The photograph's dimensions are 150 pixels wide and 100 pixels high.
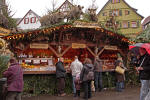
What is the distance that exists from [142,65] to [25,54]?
25.1ft

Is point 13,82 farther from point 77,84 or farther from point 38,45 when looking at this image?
point 38,45

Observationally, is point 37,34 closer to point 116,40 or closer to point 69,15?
point 69,15

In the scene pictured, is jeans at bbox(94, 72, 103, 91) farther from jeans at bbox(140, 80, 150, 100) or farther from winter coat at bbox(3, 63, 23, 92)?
winter coat at bbox(3, 63, 23, 92)

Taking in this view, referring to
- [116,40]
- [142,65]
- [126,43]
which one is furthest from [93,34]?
[142,65]

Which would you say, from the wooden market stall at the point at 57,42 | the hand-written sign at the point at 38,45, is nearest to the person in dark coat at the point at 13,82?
the wooden market stall at the point at 57,42

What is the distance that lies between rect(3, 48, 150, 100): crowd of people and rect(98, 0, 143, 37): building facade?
24225 millimetres

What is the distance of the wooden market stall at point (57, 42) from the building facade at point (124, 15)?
21786 millimetres

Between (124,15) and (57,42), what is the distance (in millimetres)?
26582

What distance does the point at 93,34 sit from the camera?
10820 mm

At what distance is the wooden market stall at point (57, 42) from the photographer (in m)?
8.89

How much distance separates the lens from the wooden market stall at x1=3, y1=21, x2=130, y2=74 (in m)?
8.89

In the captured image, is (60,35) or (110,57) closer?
(60,35)

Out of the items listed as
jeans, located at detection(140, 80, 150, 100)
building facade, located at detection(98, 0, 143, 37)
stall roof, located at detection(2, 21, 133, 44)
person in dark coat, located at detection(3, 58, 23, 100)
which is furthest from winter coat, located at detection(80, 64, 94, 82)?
building facade, located at detection(98, 0, 143, 37)

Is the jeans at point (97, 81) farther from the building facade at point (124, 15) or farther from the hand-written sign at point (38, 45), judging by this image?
the building facade at point (124, 15)
